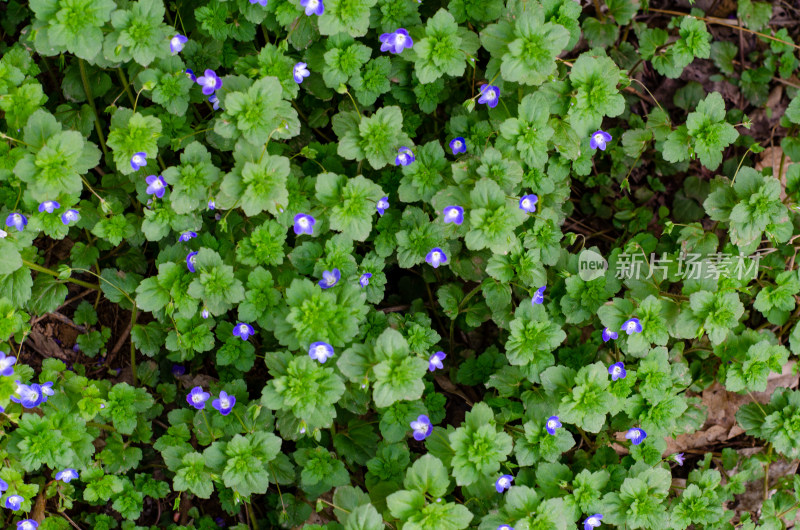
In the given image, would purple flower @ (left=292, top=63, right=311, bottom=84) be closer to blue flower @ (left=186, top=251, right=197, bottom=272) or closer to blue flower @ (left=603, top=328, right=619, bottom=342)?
blue flower @ (left=186, top=251, right=197, bottom=272)

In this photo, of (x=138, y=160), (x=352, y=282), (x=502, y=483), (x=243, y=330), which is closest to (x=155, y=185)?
(x=138, y=160)

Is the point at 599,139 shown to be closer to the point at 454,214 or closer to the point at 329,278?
the point at 454,214

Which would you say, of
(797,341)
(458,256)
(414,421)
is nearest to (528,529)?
(414,421)

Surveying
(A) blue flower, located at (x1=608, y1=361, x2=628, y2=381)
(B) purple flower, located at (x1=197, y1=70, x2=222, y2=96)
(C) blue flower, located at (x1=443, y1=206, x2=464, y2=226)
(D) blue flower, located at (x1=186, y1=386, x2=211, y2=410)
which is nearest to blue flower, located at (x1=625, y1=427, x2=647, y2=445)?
(A) blue flower, located at (x1=608, y1=361, x2=628, y2=381)

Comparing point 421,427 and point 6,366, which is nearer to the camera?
point 6,366

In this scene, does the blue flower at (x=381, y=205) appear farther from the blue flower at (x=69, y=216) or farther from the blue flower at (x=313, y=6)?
the blue flower at (x=69, y=216)

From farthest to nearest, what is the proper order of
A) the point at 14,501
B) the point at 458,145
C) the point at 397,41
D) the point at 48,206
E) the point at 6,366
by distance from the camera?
the point at 458,145 < the point at 397,41 < the point at 48,206 < the point at 14,501 < the point at 6,366

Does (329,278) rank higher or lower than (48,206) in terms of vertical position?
lower
